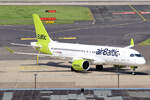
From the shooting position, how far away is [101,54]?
244 feet

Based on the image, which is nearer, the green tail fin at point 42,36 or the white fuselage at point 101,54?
the white fuselage at point 101,54

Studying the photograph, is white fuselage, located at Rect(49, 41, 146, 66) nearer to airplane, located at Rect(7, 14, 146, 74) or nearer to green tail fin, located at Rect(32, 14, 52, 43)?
airplane, located at Rect(7, 14, 146, 74)

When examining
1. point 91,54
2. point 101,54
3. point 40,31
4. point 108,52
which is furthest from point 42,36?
point 108,52

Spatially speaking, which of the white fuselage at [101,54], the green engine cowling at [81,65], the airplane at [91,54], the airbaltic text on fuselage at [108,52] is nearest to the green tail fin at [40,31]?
the airplane at [91,54]

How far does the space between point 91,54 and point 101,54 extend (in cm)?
182

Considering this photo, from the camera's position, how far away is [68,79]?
2751 inches

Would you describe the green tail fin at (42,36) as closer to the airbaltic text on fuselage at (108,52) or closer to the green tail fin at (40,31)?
the green tail fin at (40,31)

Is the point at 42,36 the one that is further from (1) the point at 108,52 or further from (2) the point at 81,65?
(1) the point at 108,52

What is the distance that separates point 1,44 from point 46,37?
24.3 metres

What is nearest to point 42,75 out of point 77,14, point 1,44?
point 1,44

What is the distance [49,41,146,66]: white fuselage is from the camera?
71688mm

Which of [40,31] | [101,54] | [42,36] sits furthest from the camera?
[40,31]

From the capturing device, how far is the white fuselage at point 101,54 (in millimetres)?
71688

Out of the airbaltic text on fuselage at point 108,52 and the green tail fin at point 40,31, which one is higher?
the green tail fin at point 40,31
